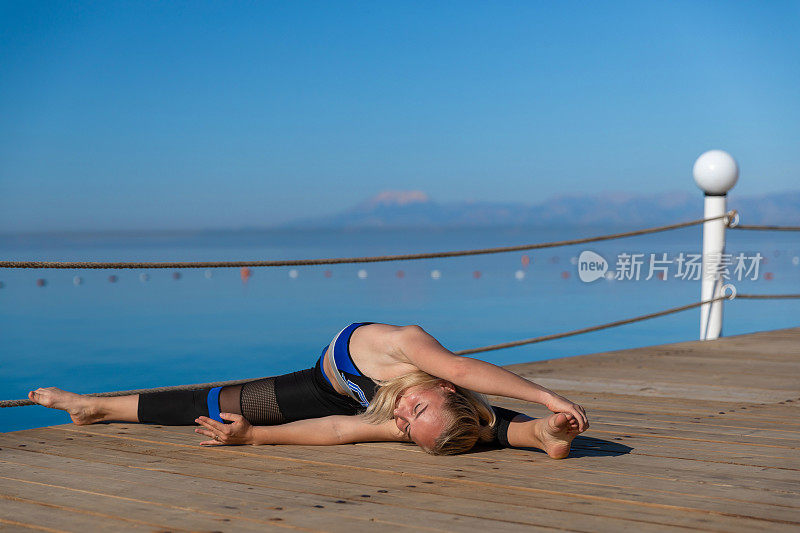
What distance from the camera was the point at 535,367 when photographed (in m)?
4.34

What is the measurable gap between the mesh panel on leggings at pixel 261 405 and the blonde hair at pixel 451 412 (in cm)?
36

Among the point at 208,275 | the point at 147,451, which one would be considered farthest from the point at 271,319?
the point at 147,451

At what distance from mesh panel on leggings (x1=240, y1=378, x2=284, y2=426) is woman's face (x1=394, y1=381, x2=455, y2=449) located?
1.68 ft

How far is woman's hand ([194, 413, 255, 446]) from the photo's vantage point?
95.8 inches

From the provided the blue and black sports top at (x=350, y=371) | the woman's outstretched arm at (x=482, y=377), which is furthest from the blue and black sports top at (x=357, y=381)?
the woman's outstretched arm at (x=482, y=377)

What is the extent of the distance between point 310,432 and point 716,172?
12.6 feet

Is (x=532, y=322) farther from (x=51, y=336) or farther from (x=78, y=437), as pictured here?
(x=78, y=437)

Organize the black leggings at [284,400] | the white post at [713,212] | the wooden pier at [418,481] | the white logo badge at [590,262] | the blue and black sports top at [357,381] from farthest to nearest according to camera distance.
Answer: the white logo badge at [590,262], the white post at [713,212], the black leggings at [284,400], the blue and black sports top at [357,381], the wooden pier at [418,481]

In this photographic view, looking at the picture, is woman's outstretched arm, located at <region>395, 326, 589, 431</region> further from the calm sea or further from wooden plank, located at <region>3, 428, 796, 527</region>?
the calm sea

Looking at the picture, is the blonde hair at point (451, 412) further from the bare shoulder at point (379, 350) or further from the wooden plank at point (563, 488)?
the wooden plank at point (563, 488)

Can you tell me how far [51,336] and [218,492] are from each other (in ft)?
40.6

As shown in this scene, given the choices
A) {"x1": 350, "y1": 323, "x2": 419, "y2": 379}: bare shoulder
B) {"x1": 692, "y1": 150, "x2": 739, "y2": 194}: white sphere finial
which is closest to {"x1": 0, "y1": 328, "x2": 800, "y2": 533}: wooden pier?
{"x1": 350, "y1": 323, "x2": 419, "y2": 379}: bare shoulder

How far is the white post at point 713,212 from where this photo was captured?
5.39 meters

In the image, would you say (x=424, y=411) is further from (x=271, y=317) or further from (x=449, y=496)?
(x=271, y=317)
